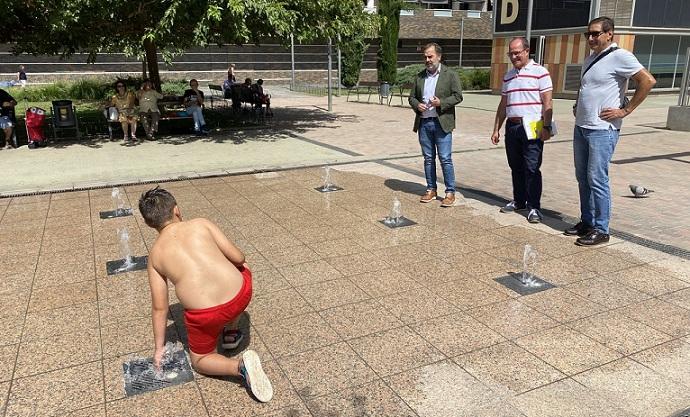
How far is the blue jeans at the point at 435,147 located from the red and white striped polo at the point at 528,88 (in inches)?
38.9

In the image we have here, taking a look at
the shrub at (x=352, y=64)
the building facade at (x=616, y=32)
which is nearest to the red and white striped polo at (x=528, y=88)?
the building facade at (x=616, y=32)

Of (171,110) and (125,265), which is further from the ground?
(171,110)

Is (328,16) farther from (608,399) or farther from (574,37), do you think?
(574,37)

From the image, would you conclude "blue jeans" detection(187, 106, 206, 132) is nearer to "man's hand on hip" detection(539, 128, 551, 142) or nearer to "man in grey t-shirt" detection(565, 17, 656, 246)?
"man's hand on hip" detection(539, 128, 551, 142)

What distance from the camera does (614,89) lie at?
5.25 m

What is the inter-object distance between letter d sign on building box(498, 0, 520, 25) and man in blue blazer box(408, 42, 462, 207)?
71.7 feet

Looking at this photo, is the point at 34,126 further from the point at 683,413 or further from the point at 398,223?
the point at 683,413

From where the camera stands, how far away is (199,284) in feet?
10.3

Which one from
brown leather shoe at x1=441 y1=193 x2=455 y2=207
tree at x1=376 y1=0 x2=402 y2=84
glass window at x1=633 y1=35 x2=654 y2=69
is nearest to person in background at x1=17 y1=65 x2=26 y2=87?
tree at x1=376 y1=0 x2=402 y2=84

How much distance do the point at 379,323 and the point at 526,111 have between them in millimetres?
3395

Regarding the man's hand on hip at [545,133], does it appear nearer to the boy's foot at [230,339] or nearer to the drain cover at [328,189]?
the drain cover at [328,189]

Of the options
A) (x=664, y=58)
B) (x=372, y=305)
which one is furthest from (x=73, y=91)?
(x=664, y=58)

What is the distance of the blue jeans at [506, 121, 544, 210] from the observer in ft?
20.7

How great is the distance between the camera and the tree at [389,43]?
106ft
